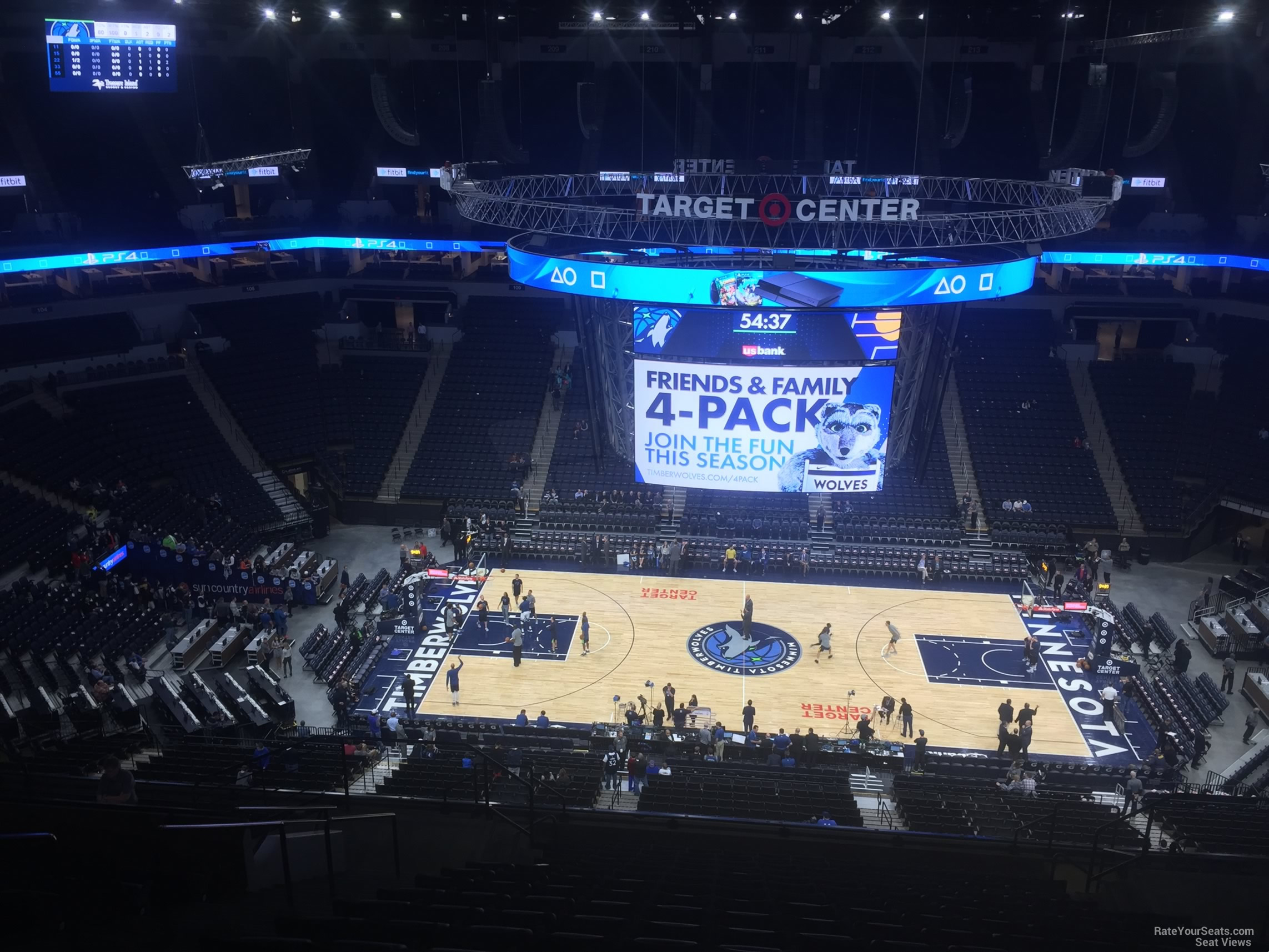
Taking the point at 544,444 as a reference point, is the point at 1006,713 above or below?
below

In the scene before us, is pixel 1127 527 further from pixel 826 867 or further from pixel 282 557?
pixel 282 557

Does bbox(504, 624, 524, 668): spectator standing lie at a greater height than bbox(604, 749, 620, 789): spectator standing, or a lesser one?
lesser

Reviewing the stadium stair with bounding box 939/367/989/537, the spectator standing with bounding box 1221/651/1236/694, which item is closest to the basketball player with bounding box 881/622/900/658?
the stadium stair with bounding box 939/367/989/537

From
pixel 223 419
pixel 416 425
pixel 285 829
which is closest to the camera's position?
pixel 285 829

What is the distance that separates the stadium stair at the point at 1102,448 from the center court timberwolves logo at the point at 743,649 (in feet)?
45.6

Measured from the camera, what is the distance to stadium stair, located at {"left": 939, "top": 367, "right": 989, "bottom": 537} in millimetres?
34531

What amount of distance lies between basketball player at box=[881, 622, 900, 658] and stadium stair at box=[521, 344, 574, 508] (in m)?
13.6

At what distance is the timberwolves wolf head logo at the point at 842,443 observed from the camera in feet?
91.5

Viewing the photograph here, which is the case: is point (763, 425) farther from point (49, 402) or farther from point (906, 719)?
point (49, 402)

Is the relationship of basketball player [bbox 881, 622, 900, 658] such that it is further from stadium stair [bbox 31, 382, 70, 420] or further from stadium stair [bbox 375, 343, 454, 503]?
stadium stair [bbox 31, 382, 70, 420]

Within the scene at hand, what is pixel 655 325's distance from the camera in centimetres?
2823

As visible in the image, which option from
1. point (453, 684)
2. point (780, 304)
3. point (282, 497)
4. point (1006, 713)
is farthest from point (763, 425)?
point (282, 497)

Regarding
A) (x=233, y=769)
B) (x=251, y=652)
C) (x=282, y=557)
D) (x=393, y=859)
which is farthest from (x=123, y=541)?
(x=393, y=859)

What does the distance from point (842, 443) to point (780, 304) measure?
504cm
